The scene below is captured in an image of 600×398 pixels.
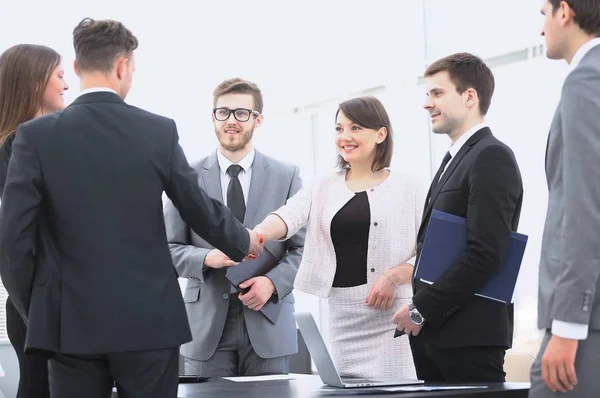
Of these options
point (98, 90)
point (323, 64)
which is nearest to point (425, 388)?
point (98, 90)

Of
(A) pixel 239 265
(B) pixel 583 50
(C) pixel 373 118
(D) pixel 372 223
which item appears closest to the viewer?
Result: (B) pixel 583 50

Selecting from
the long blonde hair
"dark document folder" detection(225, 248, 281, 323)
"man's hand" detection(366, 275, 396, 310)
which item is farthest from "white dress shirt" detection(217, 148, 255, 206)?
the long blonde hair

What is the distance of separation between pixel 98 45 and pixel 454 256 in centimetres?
122

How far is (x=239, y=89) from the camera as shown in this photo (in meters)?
3.86

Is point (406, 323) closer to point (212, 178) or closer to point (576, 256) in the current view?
point (576, 256)

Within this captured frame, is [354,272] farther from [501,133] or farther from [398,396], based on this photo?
[501,133]

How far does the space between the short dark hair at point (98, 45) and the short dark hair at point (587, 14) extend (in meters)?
1.13

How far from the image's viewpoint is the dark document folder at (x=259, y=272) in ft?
11.5

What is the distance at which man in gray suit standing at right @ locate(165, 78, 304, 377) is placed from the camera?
355 centimetres

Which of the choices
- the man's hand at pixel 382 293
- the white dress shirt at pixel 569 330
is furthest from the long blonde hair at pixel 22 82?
the white dress shirt at pixel 569 330

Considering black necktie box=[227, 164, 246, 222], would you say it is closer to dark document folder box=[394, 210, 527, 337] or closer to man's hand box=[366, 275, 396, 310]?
man's hand box=[366, 275, 396, 310]

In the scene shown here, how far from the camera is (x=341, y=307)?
3225mm

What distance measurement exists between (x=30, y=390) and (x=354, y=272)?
47.3 inches

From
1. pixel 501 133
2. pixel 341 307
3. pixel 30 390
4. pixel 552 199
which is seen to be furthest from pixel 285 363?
pixel 501 133
